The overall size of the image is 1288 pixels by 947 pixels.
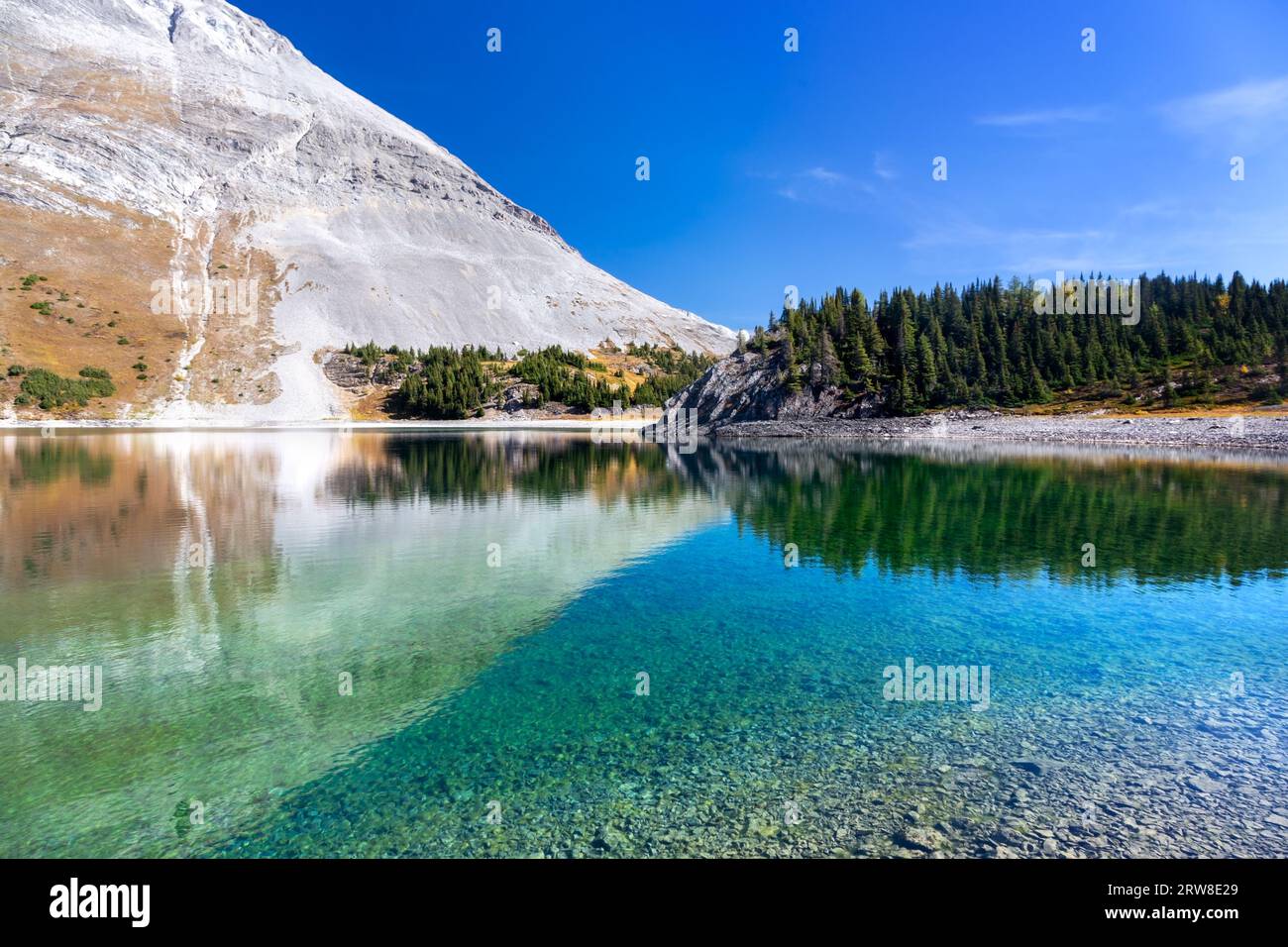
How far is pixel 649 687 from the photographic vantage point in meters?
14.5

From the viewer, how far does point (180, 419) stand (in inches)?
6191

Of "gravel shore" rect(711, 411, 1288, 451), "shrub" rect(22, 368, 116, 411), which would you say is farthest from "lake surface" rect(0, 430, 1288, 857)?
"shrub" rect(22, 368, 116, 411)

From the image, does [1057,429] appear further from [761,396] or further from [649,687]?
[649,687]

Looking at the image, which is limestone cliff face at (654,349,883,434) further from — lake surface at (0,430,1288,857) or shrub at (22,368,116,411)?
shrub at (22,368,116,411)

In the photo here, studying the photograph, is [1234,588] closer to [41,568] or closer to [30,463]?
[41,568]

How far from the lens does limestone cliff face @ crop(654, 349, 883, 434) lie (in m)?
133

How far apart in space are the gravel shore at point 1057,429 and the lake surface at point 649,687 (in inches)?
2624

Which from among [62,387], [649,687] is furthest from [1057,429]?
[62,387]

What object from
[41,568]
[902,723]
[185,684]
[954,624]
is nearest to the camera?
[902,723]

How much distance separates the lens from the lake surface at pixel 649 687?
31.2 feet

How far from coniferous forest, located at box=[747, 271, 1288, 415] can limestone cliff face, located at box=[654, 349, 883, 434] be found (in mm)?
1929

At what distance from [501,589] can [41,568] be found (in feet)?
59.0
